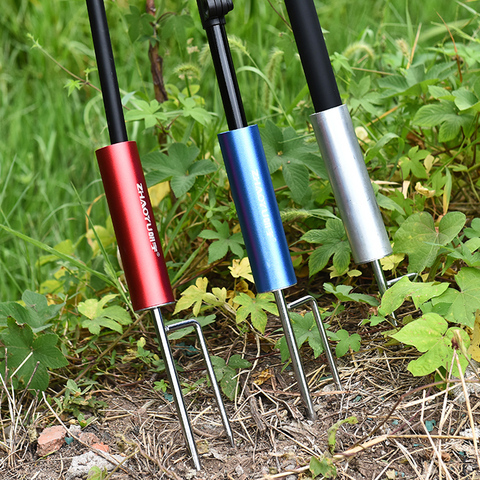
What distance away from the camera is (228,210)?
1376 mm

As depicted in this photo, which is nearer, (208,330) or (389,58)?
(208,330)

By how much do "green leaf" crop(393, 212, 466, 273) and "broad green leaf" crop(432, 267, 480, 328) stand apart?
3.4 inches

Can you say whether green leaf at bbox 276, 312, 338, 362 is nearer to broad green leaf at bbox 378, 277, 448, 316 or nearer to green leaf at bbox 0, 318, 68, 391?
broad green leaf at bbox 378, 277, 448, 316

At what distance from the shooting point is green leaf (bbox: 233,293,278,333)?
1.07m

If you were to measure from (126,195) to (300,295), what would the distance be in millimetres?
543

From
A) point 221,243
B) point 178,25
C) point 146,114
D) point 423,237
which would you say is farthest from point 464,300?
point 178,25

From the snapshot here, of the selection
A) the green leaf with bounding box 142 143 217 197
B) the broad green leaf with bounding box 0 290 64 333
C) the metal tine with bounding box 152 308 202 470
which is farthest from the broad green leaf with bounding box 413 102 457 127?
the broad green leaf with bounding box 0 290 64 333

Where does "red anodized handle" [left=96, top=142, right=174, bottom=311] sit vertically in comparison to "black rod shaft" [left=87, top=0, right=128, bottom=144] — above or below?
below

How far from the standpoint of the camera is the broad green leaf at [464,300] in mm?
923

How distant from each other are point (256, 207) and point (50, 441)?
22.9 inches

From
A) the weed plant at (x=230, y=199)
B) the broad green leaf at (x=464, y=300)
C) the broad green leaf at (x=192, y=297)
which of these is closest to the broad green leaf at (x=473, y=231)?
the weed plant at (x=230, y=199)

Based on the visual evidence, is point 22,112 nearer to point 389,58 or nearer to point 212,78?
point 212,78

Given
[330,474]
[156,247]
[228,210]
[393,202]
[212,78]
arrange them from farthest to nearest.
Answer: [212,78]
[228,210]
[393,202]
[156,247]
[330,474]

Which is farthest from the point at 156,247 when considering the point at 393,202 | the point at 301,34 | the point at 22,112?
the point at 22,112
